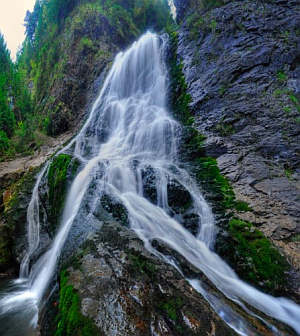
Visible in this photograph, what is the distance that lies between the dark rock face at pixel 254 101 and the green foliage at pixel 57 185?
4.38 metres

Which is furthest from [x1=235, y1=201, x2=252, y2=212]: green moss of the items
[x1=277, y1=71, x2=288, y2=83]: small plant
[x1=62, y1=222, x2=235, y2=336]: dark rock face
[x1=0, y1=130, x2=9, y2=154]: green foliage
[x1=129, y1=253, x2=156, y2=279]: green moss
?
[x1=0, y1=130, x2=9, y2=154]: green foliage

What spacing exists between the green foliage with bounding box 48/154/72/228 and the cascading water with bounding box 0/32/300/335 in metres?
0.37

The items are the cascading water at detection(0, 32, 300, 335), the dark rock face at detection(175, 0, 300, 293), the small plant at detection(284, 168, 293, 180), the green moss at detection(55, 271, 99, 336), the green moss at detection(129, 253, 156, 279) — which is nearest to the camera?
the green moss at detection(55, 271, 99, 336)

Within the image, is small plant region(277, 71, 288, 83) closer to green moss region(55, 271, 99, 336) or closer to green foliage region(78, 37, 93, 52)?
green moss region(55, 271, 99, 336)

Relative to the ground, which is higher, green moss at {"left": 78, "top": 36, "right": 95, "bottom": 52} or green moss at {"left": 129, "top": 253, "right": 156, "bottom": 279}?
green moss at {"left": 78, "top": 36, "right": 95, "bottom": 52}

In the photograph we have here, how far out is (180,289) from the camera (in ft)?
9.32

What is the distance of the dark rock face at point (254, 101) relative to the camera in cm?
428

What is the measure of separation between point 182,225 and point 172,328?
2587 mm

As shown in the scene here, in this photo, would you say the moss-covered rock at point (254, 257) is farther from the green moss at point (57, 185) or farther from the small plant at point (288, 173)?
the green moss at point (57, 185)

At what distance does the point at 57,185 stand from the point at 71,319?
4.55 m

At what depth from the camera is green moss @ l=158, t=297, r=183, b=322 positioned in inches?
96.3

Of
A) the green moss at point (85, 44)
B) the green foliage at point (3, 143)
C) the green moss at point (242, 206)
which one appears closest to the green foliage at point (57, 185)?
the green moss at point (242, 206)

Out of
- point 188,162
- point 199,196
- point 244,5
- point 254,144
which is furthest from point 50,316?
point 244,5

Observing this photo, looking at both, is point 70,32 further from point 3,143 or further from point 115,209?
point 115,209
